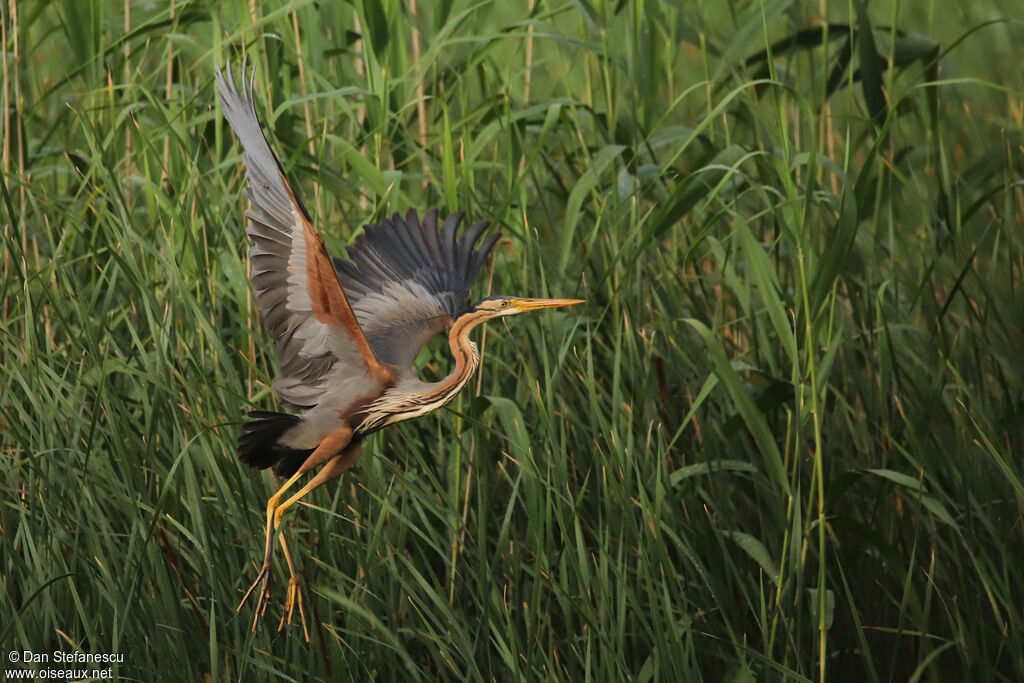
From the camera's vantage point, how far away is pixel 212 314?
250 cm

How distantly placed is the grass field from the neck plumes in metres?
0.31

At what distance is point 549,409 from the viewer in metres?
2.08

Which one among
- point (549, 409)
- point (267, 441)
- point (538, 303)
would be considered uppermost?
point (538, 303)

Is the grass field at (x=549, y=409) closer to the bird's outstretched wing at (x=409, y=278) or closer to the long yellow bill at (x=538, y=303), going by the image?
the bird's outstretched wing at (x=409, y=278)

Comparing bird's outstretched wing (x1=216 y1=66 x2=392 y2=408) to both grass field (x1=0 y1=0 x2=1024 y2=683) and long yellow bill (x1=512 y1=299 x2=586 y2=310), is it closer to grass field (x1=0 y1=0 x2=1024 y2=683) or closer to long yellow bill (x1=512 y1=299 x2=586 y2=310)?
long yellow bill (x1=512 y1=299 x2=586 y2=310)

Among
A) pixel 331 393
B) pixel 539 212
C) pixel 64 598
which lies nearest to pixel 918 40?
pixel 539 212

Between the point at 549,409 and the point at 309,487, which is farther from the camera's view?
the point at 549,409

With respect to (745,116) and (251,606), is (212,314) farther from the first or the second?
(745,116)

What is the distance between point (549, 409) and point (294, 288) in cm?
48

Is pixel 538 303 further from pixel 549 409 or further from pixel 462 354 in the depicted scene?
pixel 549 409

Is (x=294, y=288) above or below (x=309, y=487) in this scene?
above

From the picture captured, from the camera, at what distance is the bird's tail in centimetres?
176

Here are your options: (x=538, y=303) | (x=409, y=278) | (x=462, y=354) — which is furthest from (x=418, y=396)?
(x=409, y=278)

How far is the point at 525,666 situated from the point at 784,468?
0.52m
